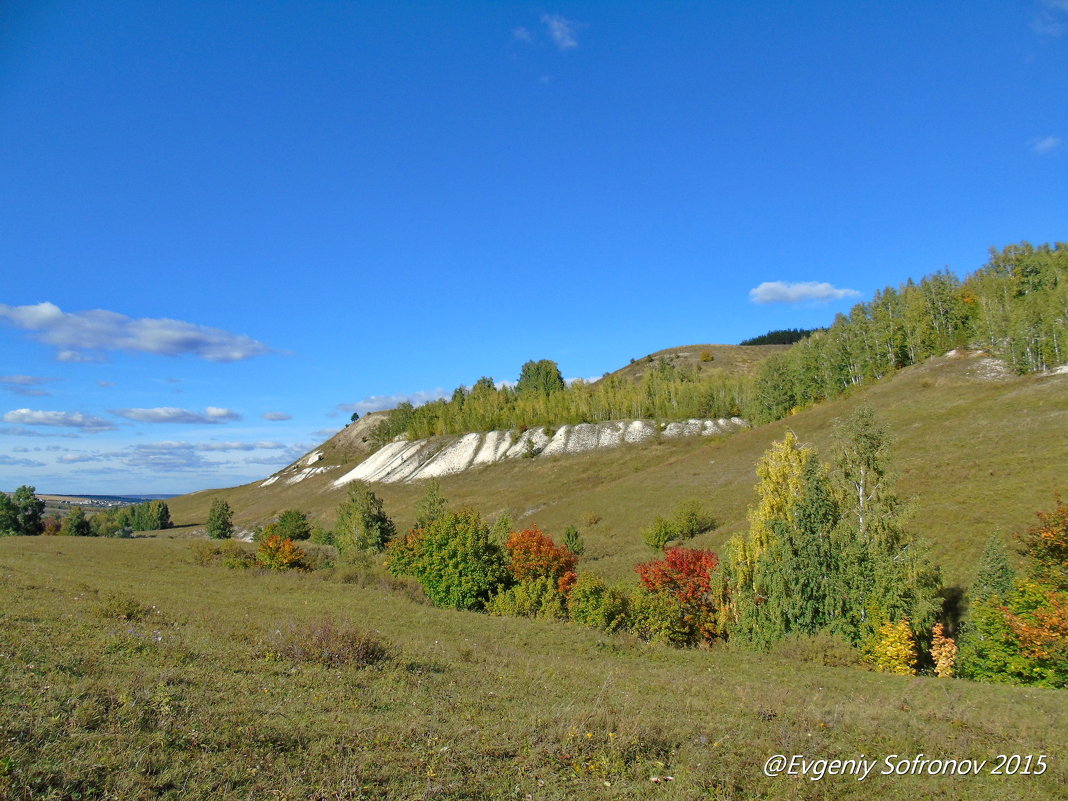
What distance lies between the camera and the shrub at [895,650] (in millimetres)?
24997

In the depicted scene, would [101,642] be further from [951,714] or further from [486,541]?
[486,541]

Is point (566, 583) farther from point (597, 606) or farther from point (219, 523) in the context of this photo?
point (219, 523)

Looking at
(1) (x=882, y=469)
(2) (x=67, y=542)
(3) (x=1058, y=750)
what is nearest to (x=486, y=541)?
(1) (x=882, y=469)

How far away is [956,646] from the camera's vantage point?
27469mm

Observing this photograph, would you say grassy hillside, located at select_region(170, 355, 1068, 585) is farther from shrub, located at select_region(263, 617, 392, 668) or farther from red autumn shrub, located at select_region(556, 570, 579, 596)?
shrub, located at select_region(263, 617, 392, 668)

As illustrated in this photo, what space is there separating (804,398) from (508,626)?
103338 mm

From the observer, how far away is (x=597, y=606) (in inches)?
1188

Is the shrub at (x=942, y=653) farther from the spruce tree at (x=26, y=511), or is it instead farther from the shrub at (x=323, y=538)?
the spruce tree at (x=26, y=511)

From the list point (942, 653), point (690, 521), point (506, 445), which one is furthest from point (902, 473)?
point (506, 445)

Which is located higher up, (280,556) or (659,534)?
(659,534)

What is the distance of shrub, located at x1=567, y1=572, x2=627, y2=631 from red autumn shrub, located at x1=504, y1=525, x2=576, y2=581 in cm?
446

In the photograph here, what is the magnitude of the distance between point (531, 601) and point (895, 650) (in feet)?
60.1

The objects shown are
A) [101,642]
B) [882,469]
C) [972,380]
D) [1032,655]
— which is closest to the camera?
[101,642]

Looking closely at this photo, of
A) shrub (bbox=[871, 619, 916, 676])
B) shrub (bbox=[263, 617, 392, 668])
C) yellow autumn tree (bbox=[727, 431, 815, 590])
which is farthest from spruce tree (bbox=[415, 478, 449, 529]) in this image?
shrub (bbox=[263, 617, 392, 668])
